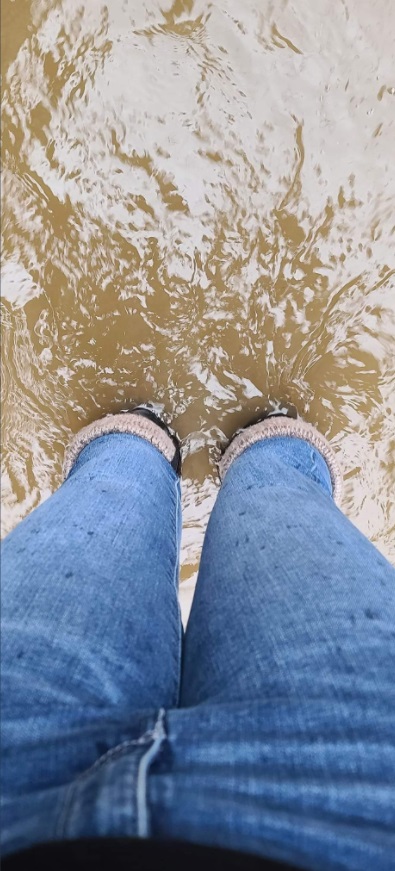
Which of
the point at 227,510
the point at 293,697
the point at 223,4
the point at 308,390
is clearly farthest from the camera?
the point at 308,390

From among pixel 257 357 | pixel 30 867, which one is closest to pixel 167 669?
pixel 30 867

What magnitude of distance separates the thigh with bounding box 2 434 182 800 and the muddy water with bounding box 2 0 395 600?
46 centimetres

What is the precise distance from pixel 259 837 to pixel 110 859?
66mm

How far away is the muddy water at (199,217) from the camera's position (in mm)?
764

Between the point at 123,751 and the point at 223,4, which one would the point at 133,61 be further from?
the point at 123,751

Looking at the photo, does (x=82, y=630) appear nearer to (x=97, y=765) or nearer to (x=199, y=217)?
(x=97, y=765)

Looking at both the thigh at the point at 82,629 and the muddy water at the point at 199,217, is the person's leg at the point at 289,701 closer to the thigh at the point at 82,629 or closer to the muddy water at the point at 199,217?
the thigh at the point at 82,629

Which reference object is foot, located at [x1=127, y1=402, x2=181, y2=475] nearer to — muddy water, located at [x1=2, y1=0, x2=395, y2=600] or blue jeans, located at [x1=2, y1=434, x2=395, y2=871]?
muddy water, located at [x1=2, y1=0, x2=395, y2=600]

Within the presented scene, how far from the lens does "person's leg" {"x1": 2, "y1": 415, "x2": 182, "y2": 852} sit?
284 millimetres

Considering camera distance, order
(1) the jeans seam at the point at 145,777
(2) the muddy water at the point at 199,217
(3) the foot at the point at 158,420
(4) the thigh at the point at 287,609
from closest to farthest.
Result: (1) the jeans seam at the point at 145,777 < (4) the thigh at the point at 287,609 < (2) the muddy water at the point at 199,217 < (3) the foot at the point at 158,420

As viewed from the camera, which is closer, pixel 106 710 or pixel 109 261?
pixel 106 710

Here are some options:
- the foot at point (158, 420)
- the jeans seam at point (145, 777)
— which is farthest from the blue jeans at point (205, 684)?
the foot at point (158, 420)

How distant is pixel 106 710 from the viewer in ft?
1.04

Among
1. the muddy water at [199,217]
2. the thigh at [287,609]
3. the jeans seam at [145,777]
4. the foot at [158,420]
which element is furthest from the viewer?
the foot at [158,420]
